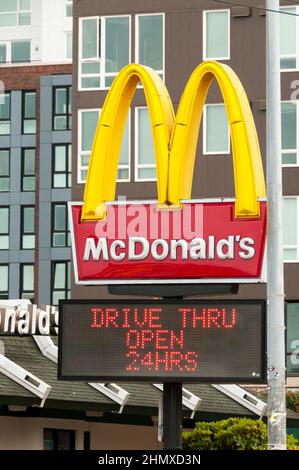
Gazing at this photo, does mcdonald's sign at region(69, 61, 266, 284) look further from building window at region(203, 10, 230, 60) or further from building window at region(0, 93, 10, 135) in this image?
building window at region(0, 93, 10, 135)

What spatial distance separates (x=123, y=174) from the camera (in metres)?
48.8

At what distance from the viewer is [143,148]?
48375 millimetres

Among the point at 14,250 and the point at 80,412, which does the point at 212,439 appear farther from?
the point at 14,250

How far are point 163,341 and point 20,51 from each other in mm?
64464

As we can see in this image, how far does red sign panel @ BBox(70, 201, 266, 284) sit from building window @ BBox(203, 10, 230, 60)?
25.8m

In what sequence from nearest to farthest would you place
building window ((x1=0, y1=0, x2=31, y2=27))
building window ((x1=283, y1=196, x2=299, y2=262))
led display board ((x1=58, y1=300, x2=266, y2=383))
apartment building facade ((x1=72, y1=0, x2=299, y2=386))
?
led display board ((x1=58, y1=300, x2=266, y2=383)) < building window ((x1=283, y1=196, x2=299, y2=262)) < apartment building facade ((x1=72, y1=0, x2=299, y2=386)) < building window ((x1=0, y1=0, x2=31, y2=27))

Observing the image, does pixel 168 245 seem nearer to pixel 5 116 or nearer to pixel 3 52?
pixel 5 116

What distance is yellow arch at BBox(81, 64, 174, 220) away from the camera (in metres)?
23.2

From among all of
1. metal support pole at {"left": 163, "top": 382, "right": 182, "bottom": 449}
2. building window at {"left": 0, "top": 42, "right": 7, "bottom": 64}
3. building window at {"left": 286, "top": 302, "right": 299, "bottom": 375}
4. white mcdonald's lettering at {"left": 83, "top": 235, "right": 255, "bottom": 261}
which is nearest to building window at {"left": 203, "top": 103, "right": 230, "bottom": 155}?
building window at {"left": 286, "top": 302, "right": 299, "bottom": 375}

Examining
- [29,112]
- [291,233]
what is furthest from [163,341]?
[29,112]

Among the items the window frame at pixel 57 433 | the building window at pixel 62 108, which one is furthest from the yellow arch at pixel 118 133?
the building window at pixel 62 108

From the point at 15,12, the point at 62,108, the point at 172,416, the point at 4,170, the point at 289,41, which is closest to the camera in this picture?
the point at 172,416
